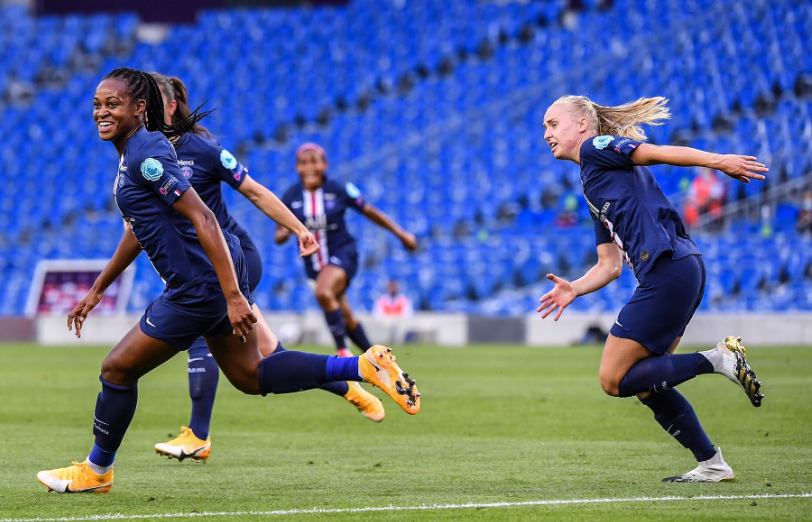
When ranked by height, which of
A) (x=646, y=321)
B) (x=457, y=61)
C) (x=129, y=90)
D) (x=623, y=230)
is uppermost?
(x=457, y=61)

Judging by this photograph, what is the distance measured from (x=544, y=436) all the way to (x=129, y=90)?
409cm

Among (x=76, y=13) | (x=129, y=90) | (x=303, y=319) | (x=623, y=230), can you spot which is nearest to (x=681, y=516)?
(x=623, y=230)

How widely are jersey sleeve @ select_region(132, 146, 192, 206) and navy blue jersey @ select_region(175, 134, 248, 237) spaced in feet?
4.39

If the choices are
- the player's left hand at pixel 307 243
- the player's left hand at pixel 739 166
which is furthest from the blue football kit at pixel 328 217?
the player's left hand at pixel 739 166

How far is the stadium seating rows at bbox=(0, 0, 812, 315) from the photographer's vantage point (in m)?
22.2

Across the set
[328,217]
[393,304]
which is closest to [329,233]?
[328,217]

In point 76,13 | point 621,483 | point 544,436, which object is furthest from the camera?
point 76,13

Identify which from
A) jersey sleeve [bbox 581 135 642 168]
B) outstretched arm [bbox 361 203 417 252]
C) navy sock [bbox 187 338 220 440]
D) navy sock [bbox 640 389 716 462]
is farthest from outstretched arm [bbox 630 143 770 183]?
outstretched arm [bbox 361 203 417 252]

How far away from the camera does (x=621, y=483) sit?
5.64 meters

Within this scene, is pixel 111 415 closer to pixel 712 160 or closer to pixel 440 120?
pixel 712 160

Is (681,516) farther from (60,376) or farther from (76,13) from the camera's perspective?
(76,13)

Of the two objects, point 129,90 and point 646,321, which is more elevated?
point 129,90

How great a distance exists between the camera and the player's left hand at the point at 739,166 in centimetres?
486

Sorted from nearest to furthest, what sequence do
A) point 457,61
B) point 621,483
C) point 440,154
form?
point 621,483, point 440,154, point 457,61
